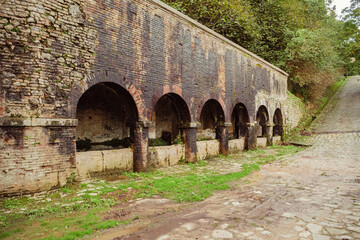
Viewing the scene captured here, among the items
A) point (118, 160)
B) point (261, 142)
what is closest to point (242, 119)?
point (261, 142)

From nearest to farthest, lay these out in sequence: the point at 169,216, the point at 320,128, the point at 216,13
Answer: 1. the point at 169,216
2. the point at 216,13
3. the point at 320,128

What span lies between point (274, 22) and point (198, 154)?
50.3 feet

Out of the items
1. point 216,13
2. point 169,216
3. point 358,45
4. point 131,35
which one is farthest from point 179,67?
point 358,45

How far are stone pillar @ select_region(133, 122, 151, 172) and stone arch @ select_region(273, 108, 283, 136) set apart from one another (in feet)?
42.7

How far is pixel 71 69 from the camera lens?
5.86 m

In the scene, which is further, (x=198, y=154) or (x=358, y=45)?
(x=358, y=45)

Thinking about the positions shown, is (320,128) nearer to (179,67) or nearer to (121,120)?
(179,67)

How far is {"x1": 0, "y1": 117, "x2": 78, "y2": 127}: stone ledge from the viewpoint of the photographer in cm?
492

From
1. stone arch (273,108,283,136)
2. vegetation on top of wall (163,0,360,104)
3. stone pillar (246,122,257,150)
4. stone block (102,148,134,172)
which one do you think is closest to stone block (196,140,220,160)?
stone pillar (246,122,257,150)

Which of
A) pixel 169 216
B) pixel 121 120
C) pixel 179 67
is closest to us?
pixel 169 216

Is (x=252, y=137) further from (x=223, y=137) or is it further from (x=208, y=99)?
(x=208, y=99)

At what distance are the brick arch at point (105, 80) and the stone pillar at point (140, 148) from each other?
28 cm

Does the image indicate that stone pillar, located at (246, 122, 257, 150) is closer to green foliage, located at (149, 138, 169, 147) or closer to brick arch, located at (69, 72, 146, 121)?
green foliage, located at (149, 138, 169, 147)

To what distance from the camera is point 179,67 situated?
29.4 feet
